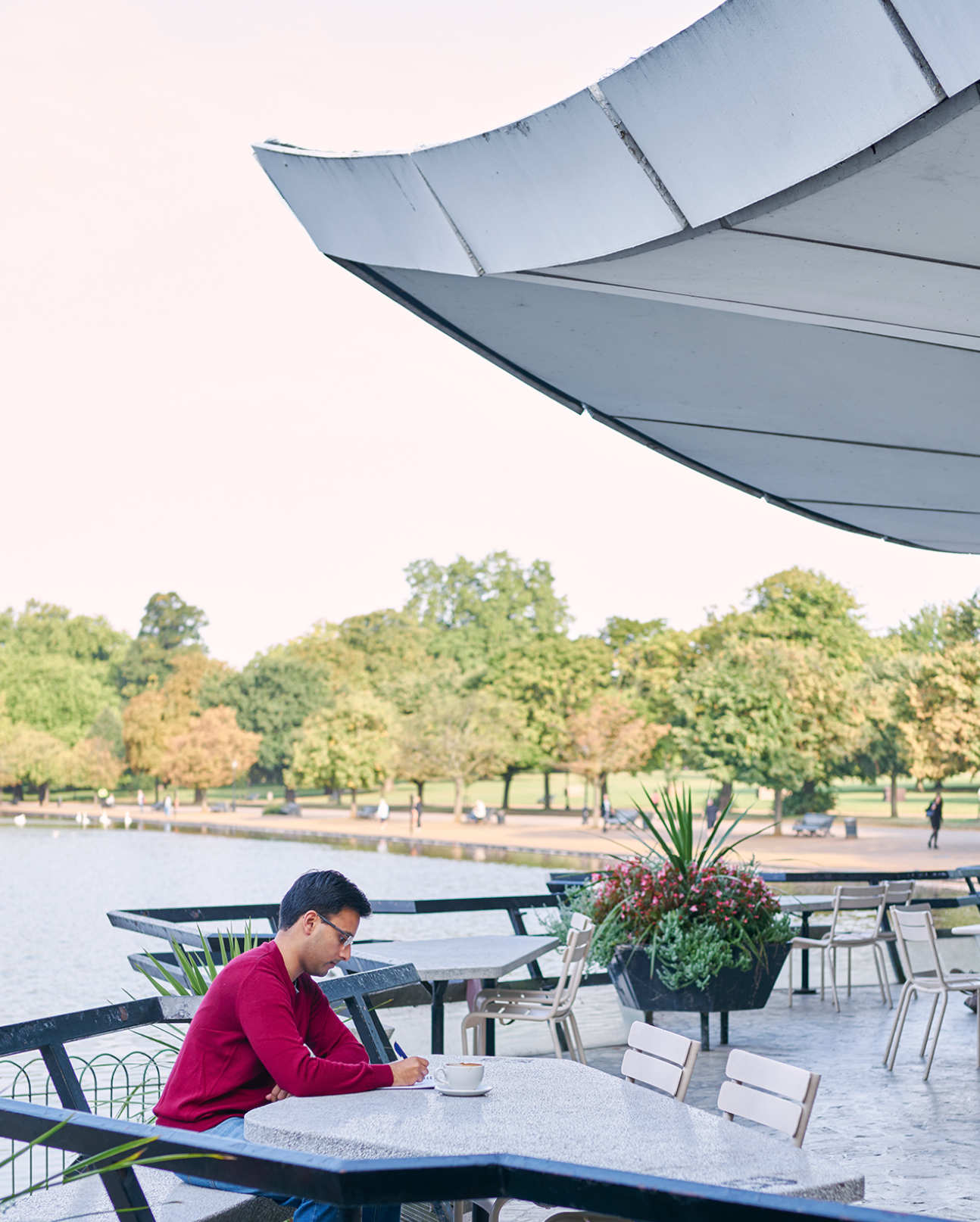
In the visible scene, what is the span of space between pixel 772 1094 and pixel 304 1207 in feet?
3.66

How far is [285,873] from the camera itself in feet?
111

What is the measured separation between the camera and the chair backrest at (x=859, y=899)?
28.9 ft

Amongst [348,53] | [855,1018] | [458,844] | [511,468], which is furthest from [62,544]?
[855,1018]

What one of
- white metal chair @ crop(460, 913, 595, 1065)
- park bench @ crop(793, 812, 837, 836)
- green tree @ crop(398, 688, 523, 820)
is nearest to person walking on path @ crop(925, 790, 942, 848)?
park bench @ crop(793, 812, 837, 836)

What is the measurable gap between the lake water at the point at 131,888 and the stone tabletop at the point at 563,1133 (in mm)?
10405

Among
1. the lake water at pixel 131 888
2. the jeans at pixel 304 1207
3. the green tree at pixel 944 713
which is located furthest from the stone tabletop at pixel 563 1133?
the green tree at pixel 944 713

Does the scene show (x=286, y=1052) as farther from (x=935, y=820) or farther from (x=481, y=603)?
(x=481, y=603)

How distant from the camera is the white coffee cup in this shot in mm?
2717

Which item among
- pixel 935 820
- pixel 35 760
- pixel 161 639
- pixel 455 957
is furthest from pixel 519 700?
pixel 161 639

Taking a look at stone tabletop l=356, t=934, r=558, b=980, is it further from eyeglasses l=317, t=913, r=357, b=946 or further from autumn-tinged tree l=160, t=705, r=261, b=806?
autumn-tinged tree l=160, t=705, r=261, b=806

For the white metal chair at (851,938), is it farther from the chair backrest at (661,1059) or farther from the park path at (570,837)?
the park path at (570,837)

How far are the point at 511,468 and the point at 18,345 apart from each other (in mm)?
36123

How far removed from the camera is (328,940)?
3.07 m

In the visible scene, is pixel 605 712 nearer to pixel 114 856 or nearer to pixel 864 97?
pixel 114 856
